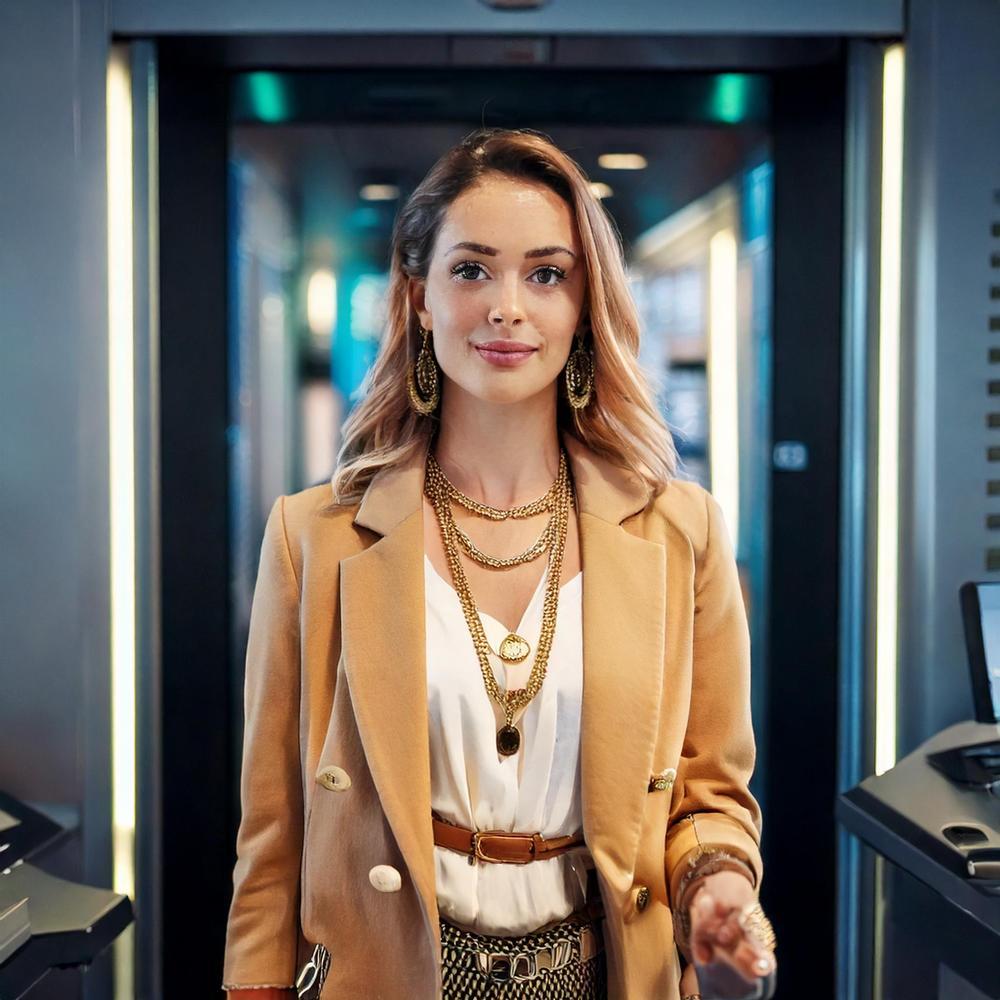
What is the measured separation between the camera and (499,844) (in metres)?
1.33

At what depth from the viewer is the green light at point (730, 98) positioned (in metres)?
2.44

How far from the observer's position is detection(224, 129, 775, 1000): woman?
4.38 ft

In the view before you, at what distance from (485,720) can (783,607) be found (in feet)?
4.34

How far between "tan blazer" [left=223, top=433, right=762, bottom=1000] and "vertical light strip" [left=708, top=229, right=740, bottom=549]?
3.89 ft

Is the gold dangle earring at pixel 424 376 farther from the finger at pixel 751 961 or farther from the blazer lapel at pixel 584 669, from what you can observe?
the finger at pixel 751 961

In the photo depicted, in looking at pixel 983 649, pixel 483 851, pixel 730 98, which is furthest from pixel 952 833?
pixel 730 98

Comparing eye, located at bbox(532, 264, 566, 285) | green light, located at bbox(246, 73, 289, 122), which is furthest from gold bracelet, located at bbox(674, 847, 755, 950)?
green light, located at bbox(246, 73, 289, 122)

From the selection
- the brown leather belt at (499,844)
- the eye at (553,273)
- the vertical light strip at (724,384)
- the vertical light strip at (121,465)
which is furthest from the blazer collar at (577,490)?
the vertical light strip at (724,384)

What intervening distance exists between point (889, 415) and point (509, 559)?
119cm

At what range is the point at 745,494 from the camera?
263cm

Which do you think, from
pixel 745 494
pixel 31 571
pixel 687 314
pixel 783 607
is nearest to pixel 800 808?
pixel 783 607

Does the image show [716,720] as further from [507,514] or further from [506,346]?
[506,346]

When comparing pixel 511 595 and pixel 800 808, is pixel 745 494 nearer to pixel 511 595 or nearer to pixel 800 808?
pixel 800 808

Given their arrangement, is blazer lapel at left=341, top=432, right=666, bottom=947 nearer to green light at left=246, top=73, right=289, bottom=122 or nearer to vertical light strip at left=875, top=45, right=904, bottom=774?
vertical light strip at left=875, top=45, right=904, bottom=774
